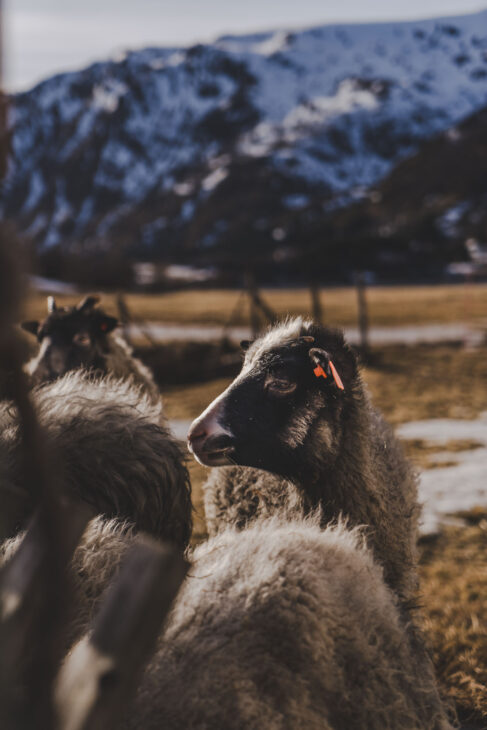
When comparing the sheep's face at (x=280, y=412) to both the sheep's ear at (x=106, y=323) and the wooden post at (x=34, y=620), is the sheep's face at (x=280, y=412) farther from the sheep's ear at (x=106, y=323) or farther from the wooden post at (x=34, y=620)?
the sheep's ear at (x=106, y=323)

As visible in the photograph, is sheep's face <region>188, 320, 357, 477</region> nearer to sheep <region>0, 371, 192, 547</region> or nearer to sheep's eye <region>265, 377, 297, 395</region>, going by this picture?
sheep's eye <region>265, 377, 297, 395</region>

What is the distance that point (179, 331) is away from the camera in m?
21.8

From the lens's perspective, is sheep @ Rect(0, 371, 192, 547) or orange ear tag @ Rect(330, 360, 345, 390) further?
orange ear tag @ Rect(330, 360, 345, 390)

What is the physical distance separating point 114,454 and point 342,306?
33.5m

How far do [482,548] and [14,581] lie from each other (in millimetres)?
5310

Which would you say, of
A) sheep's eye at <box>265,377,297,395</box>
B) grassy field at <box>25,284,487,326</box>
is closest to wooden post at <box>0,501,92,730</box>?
sheep's eye at <box>265,377,297,395</box>

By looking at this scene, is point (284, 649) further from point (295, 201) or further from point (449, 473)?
point (295, 201)

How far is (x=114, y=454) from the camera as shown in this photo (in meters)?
3.03

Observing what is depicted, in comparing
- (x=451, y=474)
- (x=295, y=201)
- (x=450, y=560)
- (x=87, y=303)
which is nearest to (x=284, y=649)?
(x=450, y=560)

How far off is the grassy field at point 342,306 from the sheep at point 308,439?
16.6 m

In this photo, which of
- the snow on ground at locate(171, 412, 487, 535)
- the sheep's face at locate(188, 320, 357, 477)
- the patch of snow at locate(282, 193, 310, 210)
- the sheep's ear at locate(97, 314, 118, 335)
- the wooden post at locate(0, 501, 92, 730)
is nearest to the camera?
the wooden post at locate(0, 501, 92, 730)

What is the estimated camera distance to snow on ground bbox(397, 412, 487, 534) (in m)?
6.34

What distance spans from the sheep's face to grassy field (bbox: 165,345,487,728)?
0.70 m

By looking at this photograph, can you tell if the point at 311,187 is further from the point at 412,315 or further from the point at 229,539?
the point at 229,539
